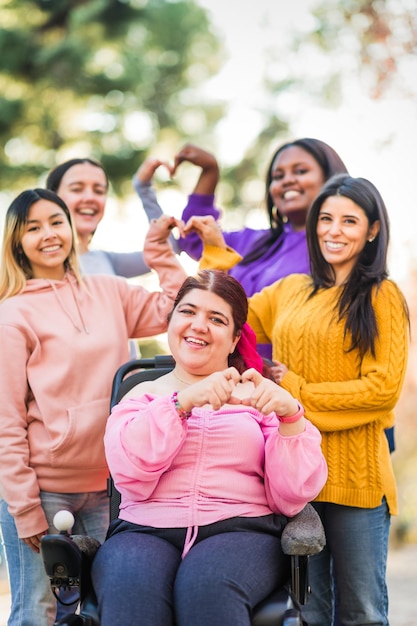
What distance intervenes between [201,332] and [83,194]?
118 cm

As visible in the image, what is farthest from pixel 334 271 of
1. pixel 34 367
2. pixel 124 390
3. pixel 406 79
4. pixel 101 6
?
pixel 101 6

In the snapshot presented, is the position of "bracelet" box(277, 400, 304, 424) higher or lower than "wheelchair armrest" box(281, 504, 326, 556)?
higher

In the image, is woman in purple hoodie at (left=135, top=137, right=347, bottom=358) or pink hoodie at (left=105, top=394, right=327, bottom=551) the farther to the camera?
woman in purple hoodie at (left=135, top=137, right=347, bottom=358)

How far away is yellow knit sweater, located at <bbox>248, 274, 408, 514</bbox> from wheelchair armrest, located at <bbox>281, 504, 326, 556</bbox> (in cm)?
40

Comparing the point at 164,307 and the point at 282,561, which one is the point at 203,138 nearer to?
the point at 164,307

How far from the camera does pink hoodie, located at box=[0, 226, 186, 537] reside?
8.88 feet

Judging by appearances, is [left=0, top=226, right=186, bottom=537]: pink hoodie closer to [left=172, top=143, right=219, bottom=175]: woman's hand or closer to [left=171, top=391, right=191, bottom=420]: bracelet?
[left=171, top=391, right=191, bottom=420]: bracelet

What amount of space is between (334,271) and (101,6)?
6.07m

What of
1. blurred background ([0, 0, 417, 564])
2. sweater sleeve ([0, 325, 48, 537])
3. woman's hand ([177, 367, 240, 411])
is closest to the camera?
woman's hand ([177, 367, 240, 411])

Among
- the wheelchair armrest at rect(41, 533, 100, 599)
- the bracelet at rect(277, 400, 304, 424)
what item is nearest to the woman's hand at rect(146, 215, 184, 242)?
the bracelet at rect(277, 400, 304, 424)

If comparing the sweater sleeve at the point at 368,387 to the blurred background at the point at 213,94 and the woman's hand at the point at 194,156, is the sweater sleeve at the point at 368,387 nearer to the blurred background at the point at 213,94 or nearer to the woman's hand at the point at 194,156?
the woman's hand at the point at 194,156

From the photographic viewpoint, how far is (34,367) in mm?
2814

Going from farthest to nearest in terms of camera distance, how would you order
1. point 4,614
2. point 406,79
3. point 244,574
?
point 406,79 < point 4,614 < point 244,574

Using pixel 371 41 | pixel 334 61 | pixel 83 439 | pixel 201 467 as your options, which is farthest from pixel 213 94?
pixel 201 467
